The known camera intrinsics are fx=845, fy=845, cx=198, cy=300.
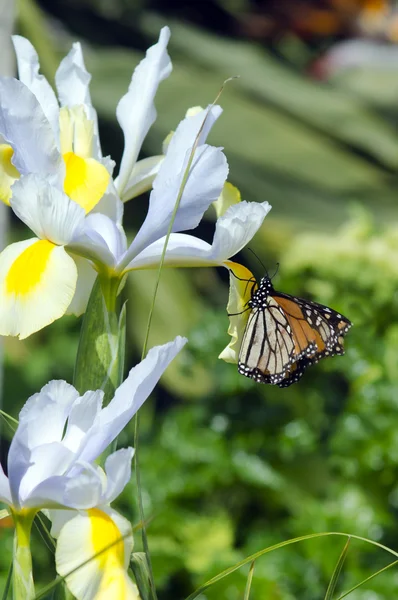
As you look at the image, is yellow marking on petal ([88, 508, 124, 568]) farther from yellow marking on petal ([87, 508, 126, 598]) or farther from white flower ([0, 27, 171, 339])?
white flower ([0, 27, 171, 339])

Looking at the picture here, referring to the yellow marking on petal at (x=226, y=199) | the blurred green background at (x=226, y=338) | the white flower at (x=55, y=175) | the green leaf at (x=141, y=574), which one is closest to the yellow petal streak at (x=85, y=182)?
the white flower at (x=55, y=175)

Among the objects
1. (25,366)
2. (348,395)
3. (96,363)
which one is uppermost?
(96,363)

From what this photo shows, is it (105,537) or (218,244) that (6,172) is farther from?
(105,537)

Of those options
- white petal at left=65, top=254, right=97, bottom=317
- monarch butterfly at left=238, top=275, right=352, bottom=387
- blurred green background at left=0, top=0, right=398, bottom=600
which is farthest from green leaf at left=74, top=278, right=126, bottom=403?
blurred green background at left=0, top=0, right=398, bottom=600

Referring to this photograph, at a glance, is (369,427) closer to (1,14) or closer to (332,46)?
(1,14)

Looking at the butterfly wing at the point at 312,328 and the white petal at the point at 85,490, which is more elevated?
the white petal at the point at 85,490

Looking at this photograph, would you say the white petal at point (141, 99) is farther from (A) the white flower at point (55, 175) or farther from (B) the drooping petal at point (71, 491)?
(B) the drooping petal at point (71, 491)

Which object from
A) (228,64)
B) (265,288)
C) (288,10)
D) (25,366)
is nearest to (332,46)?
(288,10)
